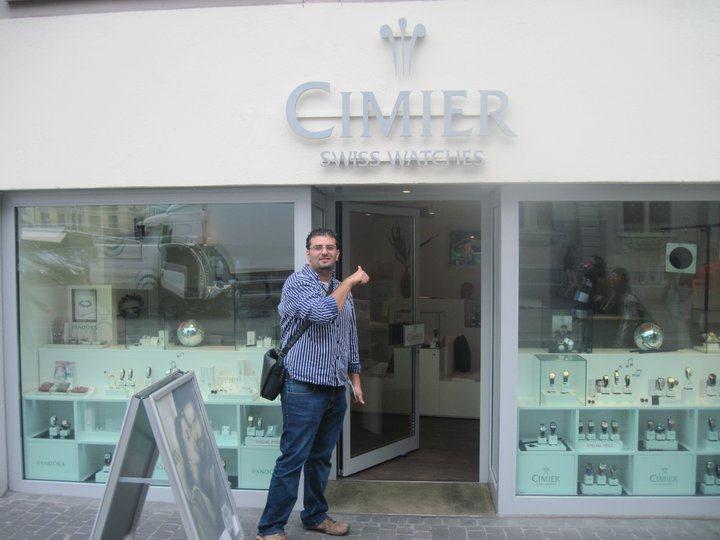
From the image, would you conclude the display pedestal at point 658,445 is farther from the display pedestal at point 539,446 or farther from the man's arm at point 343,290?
the man's arm at point 343,290

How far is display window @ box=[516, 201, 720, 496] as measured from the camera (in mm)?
4578

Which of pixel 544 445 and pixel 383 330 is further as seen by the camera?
pixel 383 330

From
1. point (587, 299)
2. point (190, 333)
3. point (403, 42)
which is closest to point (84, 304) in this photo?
point (190, 333)

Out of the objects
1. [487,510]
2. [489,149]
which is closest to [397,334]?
[487,510]

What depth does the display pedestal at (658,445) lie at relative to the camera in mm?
4637

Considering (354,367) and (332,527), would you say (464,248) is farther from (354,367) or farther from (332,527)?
(332,527)

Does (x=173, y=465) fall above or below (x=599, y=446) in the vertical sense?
above

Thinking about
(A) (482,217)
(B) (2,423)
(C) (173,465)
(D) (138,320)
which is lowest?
(B) (2,423)

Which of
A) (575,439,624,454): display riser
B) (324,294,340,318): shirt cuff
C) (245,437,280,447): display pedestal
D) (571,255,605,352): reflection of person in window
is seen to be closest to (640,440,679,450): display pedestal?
(575,439,624,454): display riser

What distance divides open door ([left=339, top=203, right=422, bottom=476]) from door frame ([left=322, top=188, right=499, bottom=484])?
0.15m

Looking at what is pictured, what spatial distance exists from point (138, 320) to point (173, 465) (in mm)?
2403

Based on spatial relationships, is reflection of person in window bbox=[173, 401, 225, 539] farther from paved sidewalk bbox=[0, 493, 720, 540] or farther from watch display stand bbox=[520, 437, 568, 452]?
watch display stand bbox=[520, 437, 568, 452]

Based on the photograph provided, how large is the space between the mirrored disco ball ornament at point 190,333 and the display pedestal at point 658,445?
11.8 feet

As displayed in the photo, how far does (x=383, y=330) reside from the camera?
5.73 m
